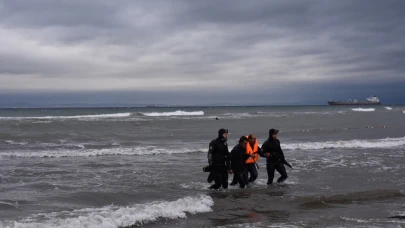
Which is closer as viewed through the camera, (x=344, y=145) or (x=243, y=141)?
(x=243, y=141)

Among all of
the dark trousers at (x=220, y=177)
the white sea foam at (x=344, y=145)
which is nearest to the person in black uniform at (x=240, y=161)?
Answer: the dark trousers at (x=220, y=177)

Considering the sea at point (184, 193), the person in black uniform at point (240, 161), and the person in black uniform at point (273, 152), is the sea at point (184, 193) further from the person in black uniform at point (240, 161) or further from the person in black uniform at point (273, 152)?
the person in black uniform at point (273, 152)

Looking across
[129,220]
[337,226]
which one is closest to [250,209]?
[337,226]

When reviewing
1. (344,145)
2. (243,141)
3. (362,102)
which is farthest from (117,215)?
(362,102)

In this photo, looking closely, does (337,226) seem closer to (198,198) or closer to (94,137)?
(198,198)

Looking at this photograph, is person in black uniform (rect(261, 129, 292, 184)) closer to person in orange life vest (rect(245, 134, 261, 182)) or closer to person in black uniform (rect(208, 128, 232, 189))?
person in orange life vest (rect(245, 134, 261, 182))

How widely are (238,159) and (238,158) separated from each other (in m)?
0.03

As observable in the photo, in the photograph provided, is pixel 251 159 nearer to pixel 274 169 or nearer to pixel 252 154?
pixel 252 154

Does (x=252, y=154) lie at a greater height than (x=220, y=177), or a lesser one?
greater

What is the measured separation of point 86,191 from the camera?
10273mm

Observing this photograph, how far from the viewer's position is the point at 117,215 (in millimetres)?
7715

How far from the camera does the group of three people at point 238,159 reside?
33.1 feet

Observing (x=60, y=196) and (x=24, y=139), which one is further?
(x=24, y=139)

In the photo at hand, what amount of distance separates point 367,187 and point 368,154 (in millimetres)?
7383
